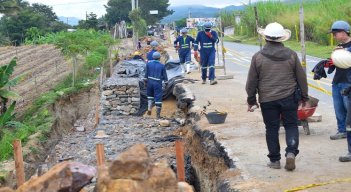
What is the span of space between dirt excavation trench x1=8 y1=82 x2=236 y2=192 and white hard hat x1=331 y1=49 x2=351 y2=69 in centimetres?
197

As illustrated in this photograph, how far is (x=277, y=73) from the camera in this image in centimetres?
724

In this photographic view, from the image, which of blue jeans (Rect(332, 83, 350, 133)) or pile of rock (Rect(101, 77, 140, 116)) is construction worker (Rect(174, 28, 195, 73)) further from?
blue jeans (Rect(332, 83, 350, 133))

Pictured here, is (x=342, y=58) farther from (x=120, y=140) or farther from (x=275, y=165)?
(x=120, y=140)

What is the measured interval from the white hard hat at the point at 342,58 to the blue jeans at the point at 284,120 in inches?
39.1

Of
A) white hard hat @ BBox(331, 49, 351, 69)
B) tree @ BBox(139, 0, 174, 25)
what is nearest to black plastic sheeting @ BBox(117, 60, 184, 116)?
white hard hat @ BBox(331, 49, 351, 69)

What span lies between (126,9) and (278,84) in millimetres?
69016

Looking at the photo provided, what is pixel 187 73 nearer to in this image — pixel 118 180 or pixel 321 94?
pixel 321 94

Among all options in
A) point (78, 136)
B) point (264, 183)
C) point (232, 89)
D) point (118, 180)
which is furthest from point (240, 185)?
point (78, 136)

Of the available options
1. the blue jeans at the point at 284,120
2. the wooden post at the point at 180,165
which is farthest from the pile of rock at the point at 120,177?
the wooden post at the point at 180,165

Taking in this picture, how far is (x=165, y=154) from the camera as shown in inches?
512

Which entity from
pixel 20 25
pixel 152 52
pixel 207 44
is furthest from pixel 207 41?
pixel 20 25

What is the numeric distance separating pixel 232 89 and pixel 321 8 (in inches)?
1119

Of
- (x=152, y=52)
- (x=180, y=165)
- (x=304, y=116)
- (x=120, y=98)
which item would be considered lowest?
(x=180, y=165)

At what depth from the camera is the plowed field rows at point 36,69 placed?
26906 mm
